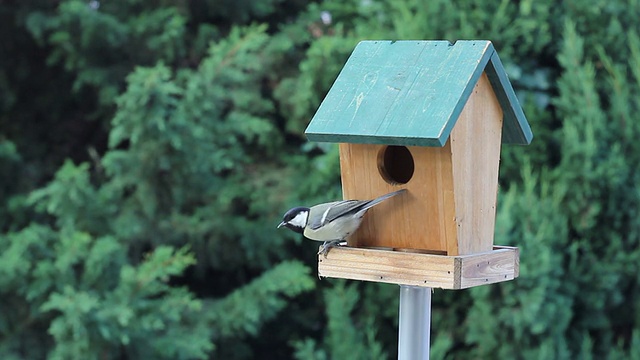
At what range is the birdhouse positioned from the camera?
2406 mm

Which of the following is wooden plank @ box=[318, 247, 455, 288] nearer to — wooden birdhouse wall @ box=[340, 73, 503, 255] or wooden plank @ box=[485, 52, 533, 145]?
wooden birdhouse wall @ box=[340, 73, 503, 255]

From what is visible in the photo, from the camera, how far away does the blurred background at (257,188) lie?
14.3ft

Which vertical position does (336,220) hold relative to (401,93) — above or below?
below

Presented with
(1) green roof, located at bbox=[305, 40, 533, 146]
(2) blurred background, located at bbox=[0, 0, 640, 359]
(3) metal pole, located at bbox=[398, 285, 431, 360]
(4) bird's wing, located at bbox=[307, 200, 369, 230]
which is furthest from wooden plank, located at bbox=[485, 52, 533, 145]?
(2) blurred background, located at bbox=[0, 0, 640, 359]

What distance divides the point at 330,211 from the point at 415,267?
307 millimetres

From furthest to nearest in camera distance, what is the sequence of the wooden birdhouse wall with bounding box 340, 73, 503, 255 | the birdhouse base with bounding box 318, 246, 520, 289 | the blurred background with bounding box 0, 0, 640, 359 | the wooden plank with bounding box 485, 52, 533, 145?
the blurred background with bounding box 0, 0, 640, 359 < the wooden plank with bounding box 485, 52, 533, 145 < the wooden birdhouse wall with bounding box 340, 73, 503, 255 < the birdhouse base with bounding box 318, 246, 520, 289

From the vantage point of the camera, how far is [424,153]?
2.55m

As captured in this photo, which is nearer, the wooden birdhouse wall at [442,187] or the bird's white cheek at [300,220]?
the wooden birdhouse wall at [442,187]

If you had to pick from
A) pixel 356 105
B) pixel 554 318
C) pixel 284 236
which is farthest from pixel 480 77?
pixel 284 236

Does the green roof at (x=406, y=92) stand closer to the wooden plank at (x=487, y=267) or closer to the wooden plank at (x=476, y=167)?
the wooden plank at (x=476, y=167)

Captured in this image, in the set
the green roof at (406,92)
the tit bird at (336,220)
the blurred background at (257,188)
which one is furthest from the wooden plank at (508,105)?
the blurred background at (257,188)

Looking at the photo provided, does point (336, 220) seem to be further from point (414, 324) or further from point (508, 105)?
point (508, 105)

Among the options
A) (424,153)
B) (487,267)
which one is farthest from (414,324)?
(424,153)

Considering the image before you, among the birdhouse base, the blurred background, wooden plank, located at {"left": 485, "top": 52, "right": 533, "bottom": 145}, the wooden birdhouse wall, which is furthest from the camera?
the blurred background
